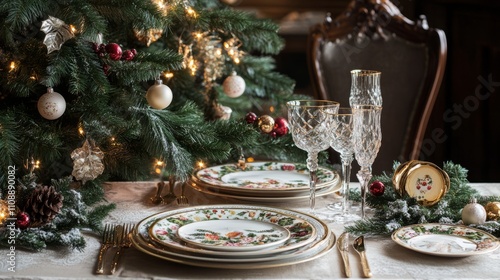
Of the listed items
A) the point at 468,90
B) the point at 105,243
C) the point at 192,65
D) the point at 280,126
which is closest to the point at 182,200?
the point at 105,243

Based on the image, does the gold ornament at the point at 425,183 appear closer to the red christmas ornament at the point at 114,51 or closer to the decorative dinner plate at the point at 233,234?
the decorative dinner plate at the point at 233,234

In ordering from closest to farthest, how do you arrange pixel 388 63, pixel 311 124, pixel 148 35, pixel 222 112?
pixel 311 124
pixel 148 35
pixel 222 112
pixel 388 63

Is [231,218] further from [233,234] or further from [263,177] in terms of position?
[263,177]

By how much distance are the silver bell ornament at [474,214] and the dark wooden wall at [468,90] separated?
67.9 inches

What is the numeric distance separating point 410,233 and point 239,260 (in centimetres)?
30

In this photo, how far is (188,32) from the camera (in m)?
1.89

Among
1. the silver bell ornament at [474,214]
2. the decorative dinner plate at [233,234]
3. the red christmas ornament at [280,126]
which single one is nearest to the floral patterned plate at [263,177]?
the red christmas ornament at [280,126]

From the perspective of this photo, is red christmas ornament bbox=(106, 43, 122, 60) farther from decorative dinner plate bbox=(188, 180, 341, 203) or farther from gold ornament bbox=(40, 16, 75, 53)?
decorative dinner plate bbox=(188, 180, 341, 203)

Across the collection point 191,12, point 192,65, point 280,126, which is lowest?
point 280,126

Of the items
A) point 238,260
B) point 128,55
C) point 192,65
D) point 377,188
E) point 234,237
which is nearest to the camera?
point 238,260

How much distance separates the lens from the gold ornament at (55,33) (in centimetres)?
132

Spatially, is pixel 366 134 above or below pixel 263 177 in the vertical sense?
above

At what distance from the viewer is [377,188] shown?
132cm

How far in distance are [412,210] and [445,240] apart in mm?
118
